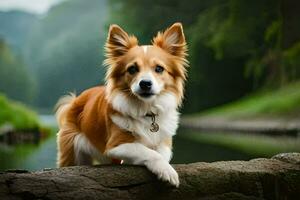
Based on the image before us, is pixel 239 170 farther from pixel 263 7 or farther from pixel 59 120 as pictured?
pixel 263 7

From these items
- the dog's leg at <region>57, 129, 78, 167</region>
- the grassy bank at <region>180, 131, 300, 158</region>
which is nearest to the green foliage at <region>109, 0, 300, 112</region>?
the grassy bank at <region>180, 131, 300, 158</region>

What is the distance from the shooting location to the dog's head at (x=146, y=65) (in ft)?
8.60

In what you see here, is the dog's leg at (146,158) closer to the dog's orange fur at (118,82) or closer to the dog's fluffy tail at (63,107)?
the dog's orange fur at (118,82)

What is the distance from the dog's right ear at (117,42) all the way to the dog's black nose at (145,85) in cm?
26

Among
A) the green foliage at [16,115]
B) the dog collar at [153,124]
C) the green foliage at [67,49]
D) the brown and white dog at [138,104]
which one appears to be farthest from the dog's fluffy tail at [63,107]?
the green foliage at [16,115]

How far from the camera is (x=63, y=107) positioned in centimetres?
320

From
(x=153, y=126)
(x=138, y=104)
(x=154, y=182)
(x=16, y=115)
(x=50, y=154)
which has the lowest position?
(x=50, y=154)

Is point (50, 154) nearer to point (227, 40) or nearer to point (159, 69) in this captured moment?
point (227, 40)

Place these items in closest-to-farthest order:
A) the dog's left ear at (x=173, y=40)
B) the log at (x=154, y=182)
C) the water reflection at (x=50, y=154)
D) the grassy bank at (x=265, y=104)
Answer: the log at (x=154, y=182)
the dog's left ear at (x=173, y=40)
the water reflection at (x=50, y=154)
the grassy bank at (x=265, y=104)

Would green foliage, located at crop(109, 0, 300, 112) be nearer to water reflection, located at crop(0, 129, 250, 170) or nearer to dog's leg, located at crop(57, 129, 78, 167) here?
water reflection, located at crop(0, 129, 250, 170)

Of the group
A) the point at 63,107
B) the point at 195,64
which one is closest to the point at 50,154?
the point at 195,64

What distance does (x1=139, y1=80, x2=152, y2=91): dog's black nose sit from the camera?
101 inches

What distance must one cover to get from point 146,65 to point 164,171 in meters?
0.47

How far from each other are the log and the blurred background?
3.71 m
